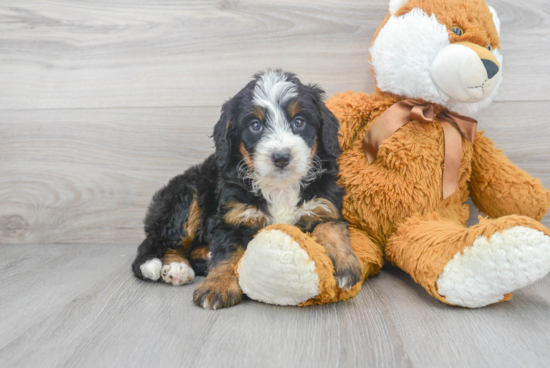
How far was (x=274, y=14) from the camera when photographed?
2281mm

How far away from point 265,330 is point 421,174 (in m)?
0.91

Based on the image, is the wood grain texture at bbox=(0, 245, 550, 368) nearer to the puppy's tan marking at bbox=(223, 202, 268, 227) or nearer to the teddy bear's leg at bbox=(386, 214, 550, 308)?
the teddy bear's leg at bbox=(386, 214, 550, 308)

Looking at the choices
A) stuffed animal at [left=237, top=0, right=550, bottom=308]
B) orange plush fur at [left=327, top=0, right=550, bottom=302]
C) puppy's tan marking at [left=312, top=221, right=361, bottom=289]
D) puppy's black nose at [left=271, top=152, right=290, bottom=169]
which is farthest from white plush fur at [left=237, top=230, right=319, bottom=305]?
orange plush fur at [left=327, top=0, right=550, bottom=302]

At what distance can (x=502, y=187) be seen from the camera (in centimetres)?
191

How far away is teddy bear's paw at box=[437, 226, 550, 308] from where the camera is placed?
1.30 meters

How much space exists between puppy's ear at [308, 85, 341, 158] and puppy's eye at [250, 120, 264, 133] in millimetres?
260

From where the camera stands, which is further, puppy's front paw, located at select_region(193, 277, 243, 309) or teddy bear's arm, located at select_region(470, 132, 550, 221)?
teddy bear's arm, located at select_region(470, 132, 550, 221)

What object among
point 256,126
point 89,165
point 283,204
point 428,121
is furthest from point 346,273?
point 89,165

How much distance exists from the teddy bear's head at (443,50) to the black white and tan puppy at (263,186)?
1.22 feet

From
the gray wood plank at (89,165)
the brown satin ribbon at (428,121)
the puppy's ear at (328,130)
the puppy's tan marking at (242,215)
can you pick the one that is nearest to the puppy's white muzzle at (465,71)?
the brown satin ribbon at (428,121)

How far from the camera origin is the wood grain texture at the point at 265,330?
1173 mm

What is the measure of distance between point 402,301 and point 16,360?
1.28m

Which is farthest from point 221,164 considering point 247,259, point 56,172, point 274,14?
point 56,172

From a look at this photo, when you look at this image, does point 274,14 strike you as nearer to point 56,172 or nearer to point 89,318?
point 56,172
